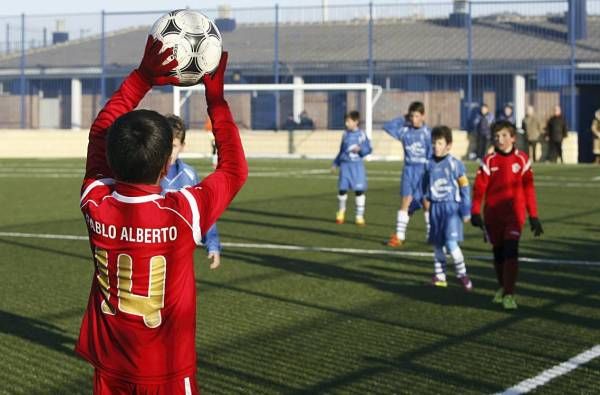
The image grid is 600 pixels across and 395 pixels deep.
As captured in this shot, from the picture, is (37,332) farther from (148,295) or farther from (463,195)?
(148,295)

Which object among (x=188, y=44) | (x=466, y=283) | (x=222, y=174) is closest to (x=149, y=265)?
(x=222, y=174)

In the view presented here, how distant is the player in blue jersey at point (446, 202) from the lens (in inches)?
411

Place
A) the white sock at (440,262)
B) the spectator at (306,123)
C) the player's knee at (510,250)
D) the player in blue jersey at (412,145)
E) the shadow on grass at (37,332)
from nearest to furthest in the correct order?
the shadow on grass at (37,332)
the player's knee at (510,250)
the white sock at (440,262)
the player in blue jersey at (412,145)
the spectator at (306,123)

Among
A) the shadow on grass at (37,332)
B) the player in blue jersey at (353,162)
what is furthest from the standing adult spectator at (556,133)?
the shadow on grass at (37,332)

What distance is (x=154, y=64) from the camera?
4223mm

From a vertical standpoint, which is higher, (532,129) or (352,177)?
(532,129)

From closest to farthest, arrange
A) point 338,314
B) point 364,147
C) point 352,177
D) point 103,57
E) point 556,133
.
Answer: point 338,314
point 364,147
point 352,177
point 556,133
point 103,57

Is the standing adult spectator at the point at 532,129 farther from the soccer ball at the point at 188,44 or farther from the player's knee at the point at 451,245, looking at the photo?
the soccer ball at the point at 188,44

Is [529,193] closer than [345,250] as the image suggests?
Yes

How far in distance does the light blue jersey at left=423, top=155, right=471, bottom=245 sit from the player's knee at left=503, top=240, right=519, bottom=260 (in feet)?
2.51

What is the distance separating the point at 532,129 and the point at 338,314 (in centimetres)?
2828

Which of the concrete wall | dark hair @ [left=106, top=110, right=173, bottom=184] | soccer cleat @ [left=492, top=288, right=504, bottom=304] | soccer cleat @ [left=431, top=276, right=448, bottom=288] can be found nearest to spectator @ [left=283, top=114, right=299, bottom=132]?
the concrete wall

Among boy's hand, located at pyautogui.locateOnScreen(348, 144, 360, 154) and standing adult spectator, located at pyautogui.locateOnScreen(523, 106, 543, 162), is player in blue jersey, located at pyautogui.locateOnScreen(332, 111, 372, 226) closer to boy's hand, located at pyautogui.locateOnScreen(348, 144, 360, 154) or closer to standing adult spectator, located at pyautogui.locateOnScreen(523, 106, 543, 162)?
boy's hand, located at pyautogui.locateOnScreen(348, 144, 360, 154)

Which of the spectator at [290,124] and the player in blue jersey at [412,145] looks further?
the spectator at [290,124]
